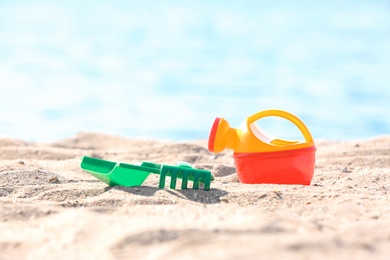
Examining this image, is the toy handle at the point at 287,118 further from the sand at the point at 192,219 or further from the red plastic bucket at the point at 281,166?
the sand at the point at 192,219

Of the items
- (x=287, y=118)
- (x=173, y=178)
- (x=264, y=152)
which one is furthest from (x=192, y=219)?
(x=287, y=118)

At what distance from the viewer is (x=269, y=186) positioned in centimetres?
331

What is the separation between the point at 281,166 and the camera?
3564 millimetres

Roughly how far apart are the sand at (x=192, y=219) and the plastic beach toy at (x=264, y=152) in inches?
7.7

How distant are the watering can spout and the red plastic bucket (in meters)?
0.11

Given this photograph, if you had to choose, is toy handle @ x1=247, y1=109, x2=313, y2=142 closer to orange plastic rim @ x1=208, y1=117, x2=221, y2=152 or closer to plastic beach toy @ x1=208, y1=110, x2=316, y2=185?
plastic beach toy @ x1=208, y1=110, x2=316, y2=185

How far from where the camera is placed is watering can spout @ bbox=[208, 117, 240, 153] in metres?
3.64

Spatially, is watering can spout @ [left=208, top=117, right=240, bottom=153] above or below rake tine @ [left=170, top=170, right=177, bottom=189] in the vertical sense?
above

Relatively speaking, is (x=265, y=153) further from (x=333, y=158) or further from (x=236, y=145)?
(x=333, y=158)

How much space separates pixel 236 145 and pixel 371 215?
1221 mm

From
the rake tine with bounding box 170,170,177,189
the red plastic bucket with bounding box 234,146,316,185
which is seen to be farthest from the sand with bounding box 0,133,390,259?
the red plastic bucket with bounding box 234,146,316,185

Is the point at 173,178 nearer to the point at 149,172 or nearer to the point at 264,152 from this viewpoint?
the point at 149,172

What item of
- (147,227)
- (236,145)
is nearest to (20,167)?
(236,145)

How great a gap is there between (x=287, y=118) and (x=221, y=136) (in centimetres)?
39
